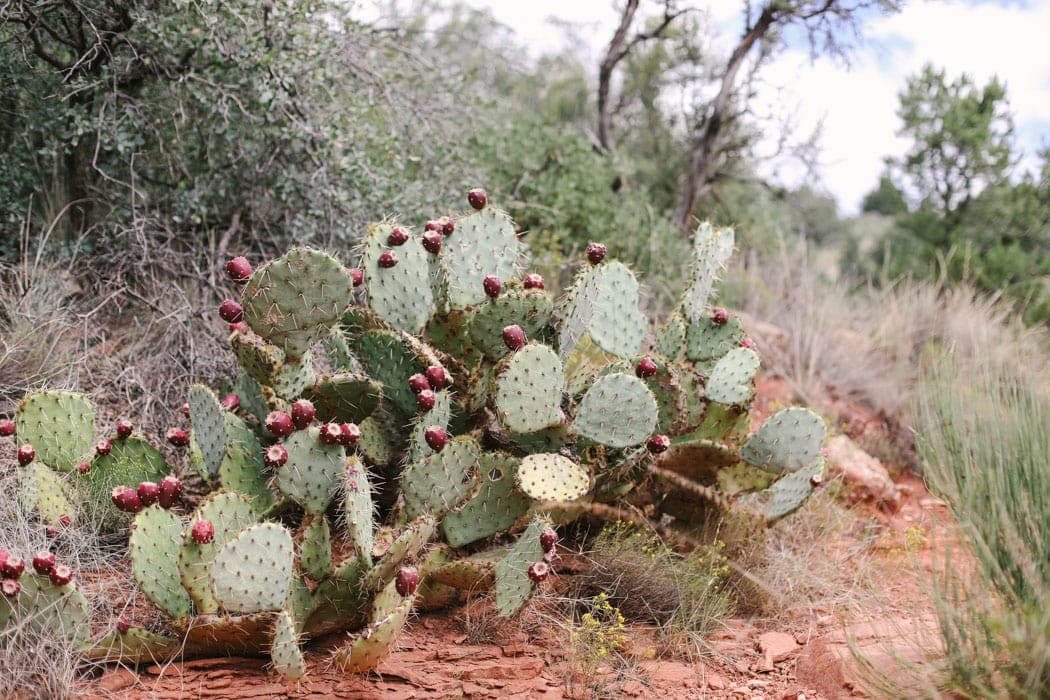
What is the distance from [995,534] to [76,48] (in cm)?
455

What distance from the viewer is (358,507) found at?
2344 millimetres

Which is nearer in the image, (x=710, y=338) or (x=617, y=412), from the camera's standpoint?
(x=617, y=412)

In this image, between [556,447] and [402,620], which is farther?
[556,447]

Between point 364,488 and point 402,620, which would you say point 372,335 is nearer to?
point 364,488

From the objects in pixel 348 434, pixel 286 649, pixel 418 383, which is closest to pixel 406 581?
pixel 286 649

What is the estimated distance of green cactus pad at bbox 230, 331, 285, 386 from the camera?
9.14ft

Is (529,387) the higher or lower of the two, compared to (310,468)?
higher

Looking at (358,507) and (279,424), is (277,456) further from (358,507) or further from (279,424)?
(358,507)

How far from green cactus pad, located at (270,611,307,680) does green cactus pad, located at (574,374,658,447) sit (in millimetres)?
1133

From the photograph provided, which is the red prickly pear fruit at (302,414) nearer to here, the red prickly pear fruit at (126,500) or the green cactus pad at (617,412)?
the red prickly pear fruit at (126,500)

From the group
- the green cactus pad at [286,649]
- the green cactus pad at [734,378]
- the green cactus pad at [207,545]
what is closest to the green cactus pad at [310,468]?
the green cactus pad at [207,545]

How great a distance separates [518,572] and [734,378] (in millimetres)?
1178

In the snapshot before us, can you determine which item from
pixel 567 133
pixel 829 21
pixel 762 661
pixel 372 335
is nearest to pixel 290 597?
pixel 372 335

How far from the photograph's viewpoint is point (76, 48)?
13.8 feet
